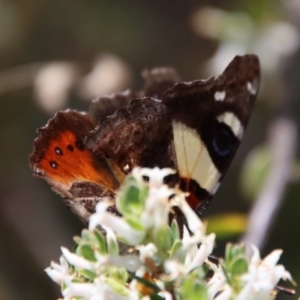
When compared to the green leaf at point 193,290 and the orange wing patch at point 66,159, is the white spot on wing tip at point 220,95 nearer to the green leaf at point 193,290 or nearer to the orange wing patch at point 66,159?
the orange wing patch at point 66,159

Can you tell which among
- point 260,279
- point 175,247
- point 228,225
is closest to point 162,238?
point 175,247

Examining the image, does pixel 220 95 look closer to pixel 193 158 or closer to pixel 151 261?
pixel 193 158

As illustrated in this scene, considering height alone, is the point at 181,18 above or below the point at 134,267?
above

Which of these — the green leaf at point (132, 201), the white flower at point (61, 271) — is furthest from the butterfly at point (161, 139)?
the green leaf at point (132, 201)

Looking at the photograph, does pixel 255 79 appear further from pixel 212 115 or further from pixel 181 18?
pixel 181 18

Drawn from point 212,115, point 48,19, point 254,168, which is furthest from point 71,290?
point 48,19
